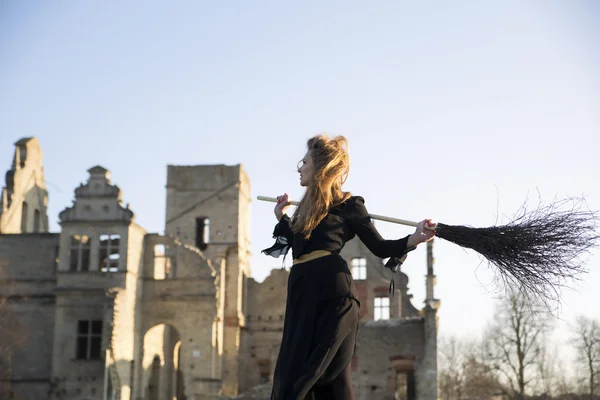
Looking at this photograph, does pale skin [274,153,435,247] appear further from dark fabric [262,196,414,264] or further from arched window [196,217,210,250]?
arched window [196,217,210,250]

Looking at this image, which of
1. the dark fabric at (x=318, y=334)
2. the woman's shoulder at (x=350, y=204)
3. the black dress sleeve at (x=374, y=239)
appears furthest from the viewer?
the woman's shoulder at (x=350, y=204)

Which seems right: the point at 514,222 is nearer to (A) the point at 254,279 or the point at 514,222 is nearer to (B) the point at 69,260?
(B) the point at 69,260

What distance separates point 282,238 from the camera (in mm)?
7074

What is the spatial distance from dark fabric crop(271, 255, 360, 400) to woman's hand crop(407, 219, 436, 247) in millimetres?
549

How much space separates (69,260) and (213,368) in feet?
25.5

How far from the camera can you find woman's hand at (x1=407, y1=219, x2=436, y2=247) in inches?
261

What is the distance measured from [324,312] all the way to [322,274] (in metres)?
0.29

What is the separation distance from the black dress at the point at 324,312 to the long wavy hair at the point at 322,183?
0.07m

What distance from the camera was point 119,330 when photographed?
35.5 meters

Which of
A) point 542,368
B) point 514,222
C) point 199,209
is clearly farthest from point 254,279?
point 514,222

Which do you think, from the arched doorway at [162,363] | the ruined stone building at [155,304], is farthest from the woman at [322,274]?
the arched doorway at [162,363]

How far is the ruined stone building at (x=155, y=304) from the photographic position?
A: 3531 centimetres

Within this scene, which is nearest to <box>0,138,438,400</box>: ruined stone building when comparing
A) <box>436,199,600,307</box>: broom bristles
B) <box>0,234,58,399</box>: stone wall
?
<box>0,234,58,399</box>: stone wall

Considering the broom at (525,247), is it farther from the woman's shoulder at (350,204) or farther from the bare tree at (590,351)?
the bare tree at (590,351)
